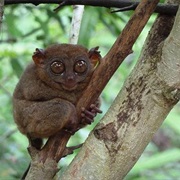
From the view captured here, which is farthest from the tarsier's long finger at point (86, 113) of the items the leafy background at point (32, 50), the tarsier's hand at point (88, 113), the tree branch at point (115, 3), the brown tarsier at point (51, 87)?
the leafy background at point (32, 50)

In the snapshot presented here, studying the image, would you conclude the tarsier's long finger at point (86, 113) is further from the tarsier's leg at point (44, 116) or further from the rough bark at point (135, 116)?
the rough bark at point (135, 116)

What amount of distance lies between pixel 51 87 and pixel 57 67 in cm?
11

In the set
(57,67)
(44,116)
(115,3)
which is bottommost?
(44,116)

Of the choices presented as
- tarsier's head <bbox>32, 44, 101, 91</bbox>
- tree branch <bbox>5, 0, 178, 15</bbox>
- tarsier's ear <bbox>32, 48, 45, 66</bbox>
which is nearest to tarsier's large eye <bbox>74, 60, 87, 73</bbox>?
tarsier's head <bbox>32, 44, 101, 91</bbox>

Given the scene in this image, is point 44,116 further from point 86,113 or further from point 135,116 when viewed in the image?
point 135,116

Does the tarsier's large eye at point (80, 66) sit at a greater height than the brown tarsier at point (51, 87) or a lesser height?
greater

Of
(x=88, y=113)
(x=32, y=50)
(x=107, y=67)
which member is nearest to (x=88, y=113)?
(x=88, y=113)

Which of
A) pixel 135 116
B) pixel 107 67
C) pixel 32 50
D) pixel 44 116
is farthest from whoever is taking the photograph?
pixel 32 50

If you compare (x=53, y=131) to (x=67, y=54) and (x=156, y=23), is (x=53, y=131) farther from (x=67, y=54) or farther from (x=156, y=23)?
(x=156, y=23)

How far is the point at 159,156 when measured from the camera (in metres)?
4.23

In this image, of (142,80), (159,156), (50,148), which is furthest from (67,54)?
(159,156)

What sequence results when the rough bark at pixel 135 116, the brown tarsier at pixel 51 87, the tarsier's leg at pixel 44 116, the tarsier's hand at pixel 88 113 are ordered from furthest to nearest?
1. the brown tarsier at pixel 51 87
2. the tarsier's leg at pixel 44 116
3. the tarsier's hand at pixel 88 113
4. the rough bark at pixel 135 116

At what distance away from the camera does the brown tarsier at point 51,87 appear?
96.0 inches

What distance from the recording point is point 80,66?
254 cm
